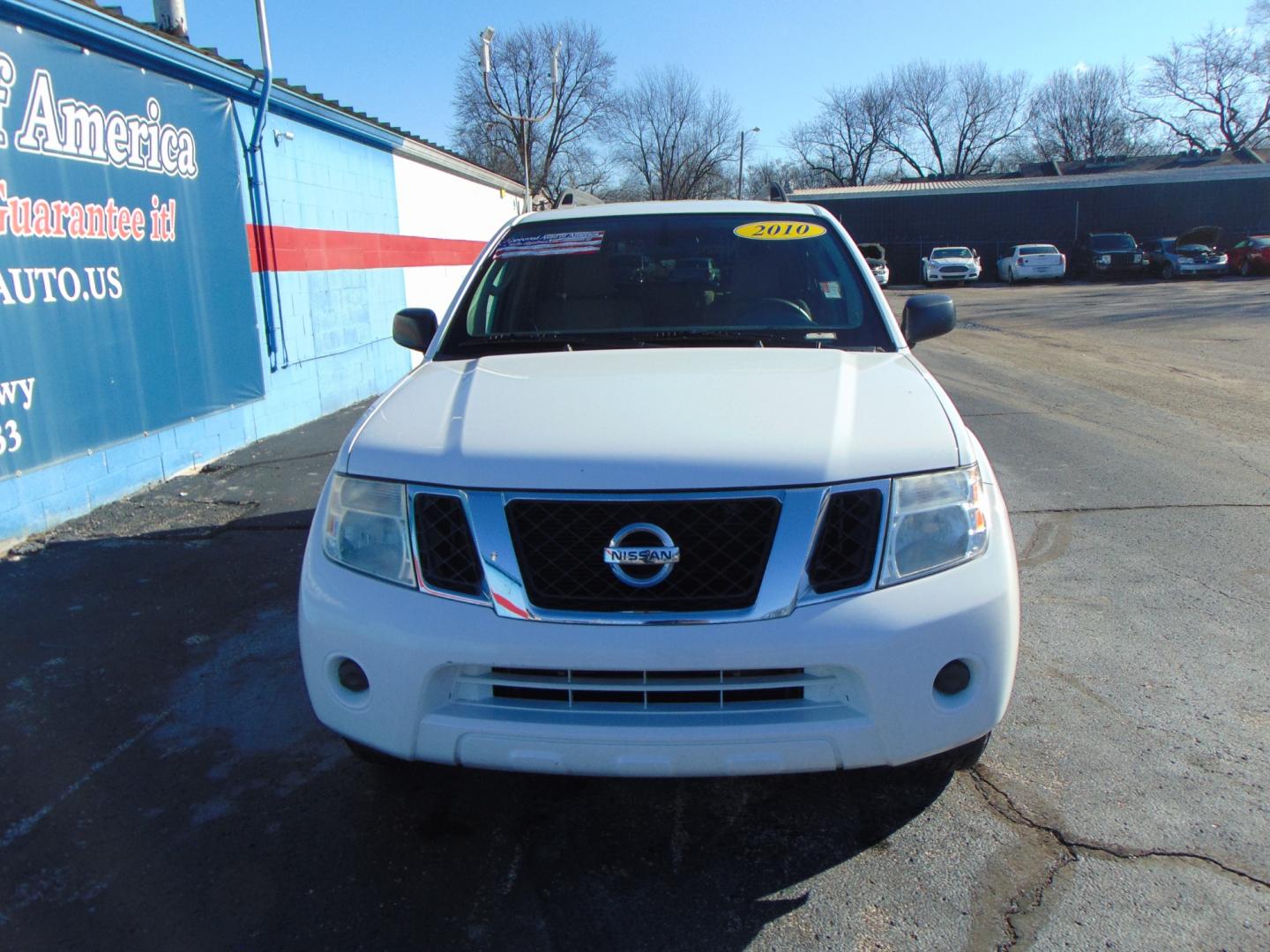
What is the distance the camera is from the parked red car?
3098 cm

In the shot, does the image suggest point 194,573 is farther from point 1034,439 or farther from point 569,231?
point 1034,439

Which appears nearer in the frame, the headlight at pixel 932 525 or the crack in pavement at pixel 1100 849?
the headlight at pixel 932 525

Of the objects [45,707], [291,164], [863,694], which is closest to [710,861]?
[863,694]

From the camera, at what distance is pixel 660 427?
7.94 ft

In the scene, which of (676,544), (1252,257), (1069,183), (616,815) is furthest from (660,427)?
(1069,183)

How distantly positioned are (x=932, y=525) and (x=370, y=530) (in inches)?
57.5

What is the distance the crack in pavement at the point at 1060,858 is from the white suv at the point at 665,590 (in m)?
0.28

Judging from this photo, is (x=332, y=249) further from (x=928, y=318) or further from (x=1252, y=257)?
(x=1252, y=257)

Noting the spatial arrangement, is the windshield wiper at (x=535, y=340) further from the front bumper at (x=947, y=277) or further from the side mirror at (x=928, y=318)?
the front bumper at (x=947, y=277)

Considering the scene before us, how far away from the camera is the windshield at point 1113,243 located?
111 feet

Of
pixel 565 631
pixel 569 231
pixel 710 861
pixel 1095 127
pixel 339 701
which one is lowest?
pixel 710 861

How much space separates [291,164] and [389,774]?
7.81 m

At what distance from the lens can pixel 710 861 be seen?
252cm

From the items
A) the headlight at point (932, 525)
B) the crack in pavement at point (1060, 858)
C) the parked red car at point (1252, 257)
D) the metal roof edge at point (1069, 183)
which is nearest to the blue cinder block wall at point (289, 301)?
the headlight at point (932, 525)
